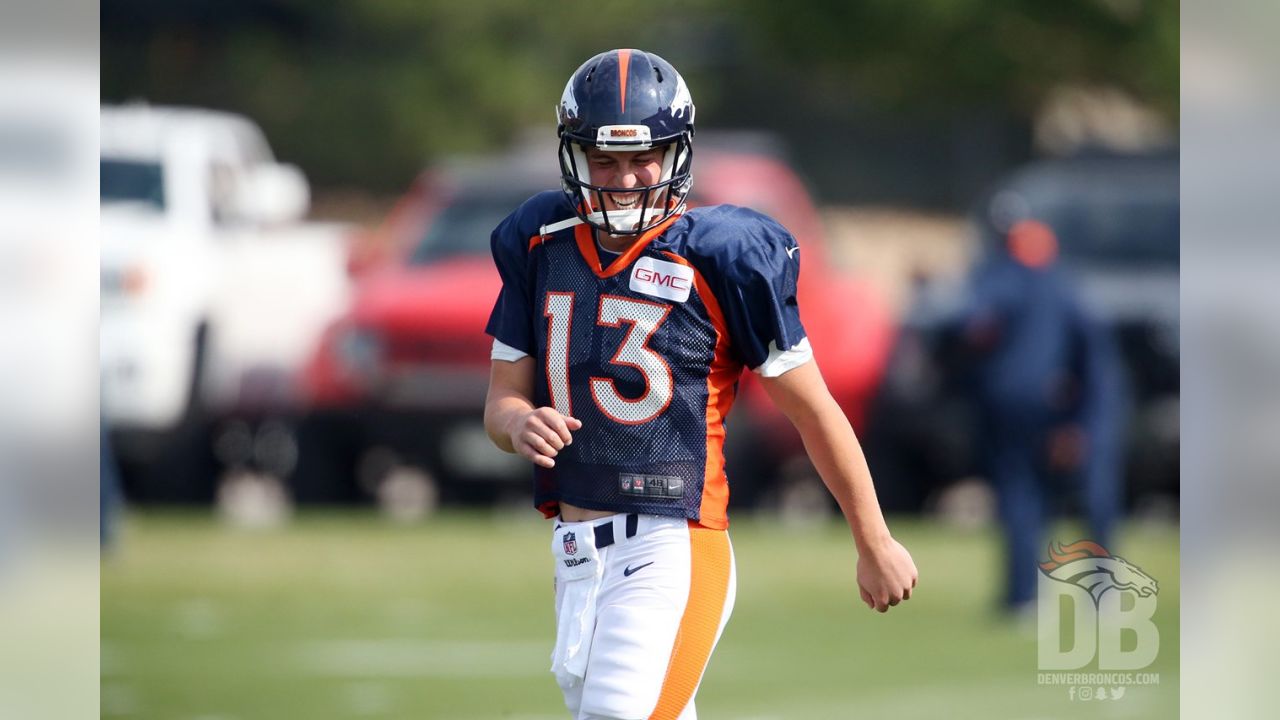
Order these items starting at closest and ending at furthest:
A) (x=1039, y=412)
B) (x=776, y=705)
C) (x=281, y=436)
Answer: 1. (x=776, y=705)
2. (x=1039, y=412)
3. (x=281, y=436)

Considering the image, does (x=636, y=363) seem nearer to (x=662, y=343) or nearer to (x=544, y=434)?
(x=662, y=343)

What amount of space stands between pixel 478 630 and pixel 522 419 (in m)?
4.63

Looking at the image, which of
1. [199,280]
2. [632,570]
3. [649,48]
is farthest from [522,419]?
[649,48]

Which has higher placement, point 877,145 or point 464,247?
point 877,145

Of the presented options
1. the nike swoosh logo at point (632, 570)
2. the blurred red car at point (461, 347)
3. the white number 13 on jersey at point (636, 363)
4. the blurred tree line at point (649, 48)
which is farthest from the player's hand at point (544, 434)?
the blurred tree line at point (649, 48)

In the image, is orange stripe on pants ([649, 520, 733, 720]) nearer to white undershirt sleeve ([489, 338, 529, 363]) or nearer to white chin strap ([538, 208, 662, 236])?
white undershirt sleeve ([489, 338, 529, 363])

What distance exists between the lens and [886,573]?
3.54 meters

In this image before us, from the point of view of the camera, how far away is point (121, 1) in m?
18.5

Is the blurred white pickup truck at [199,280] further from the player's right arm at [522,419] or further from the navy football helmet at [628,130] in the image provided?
the navy football helmet at [628,130]

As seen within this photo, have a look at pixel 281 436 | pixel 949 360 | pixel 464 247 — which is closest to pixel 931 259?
pixel 949 360

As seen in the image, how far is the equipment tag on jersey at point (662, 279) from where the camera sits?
3.52 m

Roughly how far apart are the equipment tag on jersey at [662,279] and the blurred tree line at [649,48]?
12.0 meters
